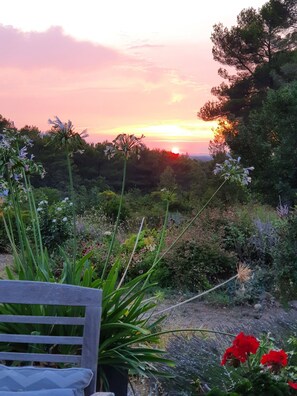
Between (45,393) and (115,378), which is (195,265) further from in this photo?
(45,393)

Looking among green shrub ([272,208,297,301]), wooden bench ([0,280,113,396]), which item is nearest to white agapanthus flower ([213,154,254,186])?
wooden bench ([0,280,113,396])

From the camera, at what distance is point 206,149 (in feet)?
89.9

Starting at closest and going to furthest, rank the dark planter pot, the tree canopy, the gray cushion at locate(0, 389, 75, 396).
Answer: the gray cushion at locate(0, 389, 75, 396) < the dark planter pot < the tree canopy

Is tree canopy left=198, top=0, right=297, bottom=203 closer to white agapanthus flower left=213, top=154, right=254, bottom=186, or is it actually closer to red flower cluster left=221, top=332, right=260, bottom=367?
white agapanthus flower left=213, top=154, right=254, bottom=186

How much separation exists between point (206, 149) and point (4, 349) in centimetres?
2439

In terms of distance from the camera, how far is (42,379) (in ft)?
8.08

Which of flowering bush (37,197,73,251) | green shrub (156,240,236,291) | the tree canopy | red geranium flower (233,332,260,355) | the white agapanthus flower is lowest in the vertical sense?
green shrub (156,240,236,291)

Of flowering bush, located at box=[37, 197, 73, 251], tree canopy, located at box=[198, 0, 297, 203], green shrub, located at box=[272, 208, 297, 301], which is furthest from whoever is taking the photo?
tree canopy, located at box=[198, 0, 297, 203]

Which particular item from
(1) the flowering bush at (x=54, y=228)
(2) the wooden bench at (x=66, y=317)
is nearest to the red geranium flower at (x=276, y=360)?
(2) the wooden bench at (x=66, y=317)

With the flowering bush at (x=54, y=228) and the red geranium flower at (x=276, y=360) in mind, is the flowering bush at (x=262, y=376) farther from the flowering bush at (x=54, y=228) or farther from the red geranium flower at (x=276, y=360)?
the flowering bush at (x=54, y=228)

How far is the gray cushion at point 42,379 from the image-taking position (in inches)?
96.0

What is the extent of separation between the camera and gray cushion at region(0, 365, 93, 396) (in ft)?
8.00

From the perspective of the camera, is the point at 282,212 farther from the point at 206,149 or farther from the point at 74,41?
the point at 206,149

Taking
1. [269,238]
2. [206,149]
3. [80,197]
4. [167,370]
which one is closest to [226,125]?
[206,149]
